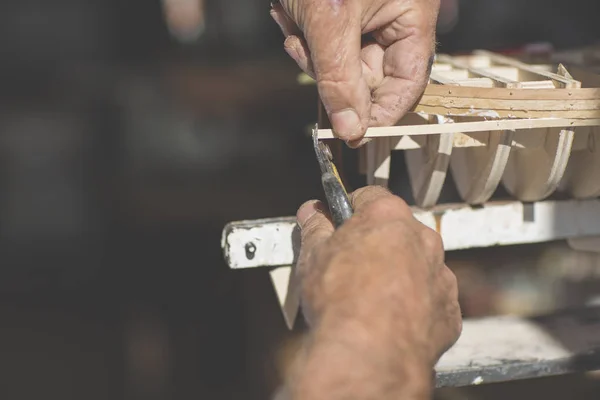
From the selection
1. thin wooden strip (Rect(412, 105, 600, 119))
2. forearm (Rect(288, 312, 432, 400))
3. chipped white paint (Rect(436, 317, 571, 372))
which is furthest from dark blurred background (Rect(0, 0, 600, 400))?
forearm (Rect(288, 312, 432, 400))

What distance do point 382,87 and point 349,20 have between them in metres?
0.15

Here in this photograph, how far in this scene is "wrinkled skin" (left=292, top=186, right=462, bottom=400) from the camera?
27.1 inches

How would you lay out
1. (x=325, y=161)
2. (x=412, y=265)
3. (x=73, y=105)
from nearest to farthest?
(x=412, y=265) → (x=325, y=161) → (x=73, y=105)

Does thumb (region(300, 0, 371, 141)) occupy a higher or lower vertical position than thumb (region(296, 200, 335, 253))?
higher

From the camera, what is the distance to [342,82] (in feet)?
3.54

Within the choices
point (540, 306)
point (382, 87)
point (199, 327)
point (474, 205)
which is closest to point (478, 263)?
point (540, 306)

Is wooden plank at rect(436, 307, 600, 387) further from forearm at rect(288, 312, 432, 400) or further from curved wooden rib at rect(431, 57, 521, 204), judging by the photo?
forearm at rect(288, 312, 432, 400)

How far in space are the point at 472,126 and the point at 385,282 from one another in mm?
514

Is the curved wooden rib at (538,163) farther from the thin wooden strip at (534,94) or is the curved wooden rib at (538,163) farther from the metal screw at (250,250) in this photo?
the metal screw at (250,250)

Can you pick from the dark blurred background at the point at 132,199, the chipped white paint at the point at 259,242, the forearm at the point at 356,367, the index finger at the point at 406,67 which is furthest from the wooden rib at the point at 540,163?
the dark blurred background at the point at 132,199

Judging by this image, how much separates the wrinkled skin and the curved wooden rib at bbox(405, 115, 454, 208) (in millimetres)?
424

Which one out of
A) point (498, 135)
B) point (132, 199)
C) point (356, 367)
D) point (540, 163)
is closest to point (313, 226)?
point (356, 367)

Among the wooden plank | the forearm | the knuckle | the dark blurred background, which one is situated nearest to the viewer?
the forearm

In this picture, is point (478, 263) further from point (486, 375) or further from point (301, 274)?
point (301, 274)
